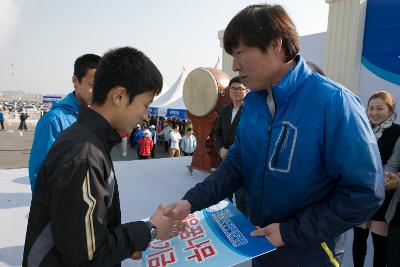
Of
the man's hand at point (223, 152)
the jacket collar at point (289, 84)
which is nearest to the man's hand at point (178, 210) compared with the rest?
the jacket collar at point (289, 84)

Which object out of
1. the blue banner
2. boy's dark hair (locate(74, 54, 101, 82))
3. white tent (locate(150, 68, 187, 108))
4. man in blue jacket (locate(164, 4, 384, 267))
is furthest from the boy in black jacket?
white tent (locate(150, 68, 187, 108))

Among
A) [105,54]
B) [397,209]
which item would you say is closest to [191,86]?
[397,209]

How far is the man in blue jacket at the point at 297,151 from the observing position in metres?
1.07

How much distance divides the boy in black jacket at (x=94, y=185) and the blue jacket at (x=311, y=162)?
470 millimetres

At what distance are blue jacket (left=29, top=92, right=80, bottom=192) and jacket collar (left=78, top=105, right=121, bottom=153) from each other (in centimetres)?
104

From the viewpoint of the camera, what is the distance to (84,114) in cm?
108

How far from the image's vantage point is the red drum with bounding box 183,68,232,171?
16.6 feet

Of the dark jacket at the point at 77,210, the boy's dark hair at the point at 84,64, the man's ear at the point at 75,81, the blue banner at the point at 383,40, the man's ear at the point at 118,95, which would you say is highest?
the blue banner at the point at 383,40

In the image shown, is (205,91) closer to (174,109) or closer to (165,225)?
(165,225)

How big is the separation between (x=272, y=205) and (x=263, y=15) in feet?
2.56

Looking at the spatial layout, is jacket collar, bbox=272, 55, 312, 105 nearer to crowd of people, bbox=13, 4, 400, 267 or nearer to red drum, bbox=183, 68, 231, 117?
crowd of people, bbox=13, 4, 400, 267

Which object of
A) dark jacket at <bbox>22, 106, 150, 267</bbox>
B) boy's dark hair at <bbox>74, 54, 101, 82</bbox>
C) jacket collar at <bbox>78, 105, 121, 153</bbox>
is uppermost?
boy's dark hair at <bbox>74, 54, 101, 82</bbox>

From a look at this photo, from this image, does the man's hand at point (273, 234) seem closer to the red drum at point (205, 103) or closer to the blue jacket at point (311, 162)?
the blue jacket at point (311, 162)

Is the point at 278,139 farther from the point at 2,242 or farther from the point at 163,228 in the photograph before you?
the point at 2,242
